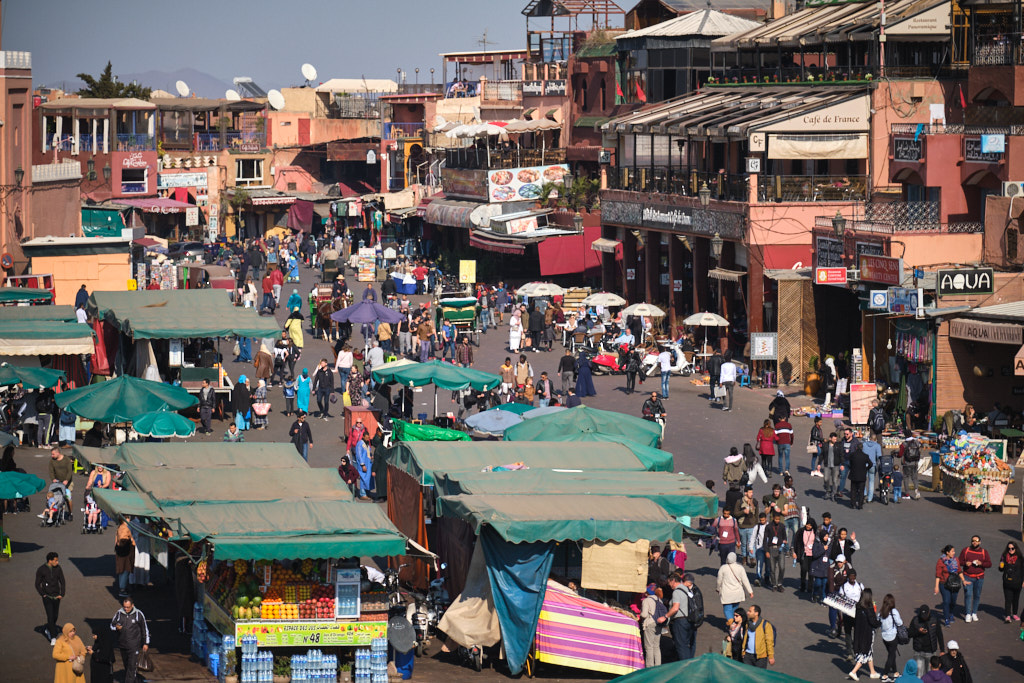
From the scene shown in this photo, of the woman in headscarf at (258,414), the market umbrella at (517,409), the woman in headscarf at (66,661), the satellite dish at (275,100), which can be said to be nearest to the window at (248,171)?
the satellite dish at (275,100)

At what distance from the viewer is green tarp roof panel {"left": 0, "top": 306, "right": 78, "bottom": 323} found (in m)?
35.3

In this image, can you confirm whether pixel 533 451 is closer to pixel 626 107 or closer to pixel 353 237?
pixel 626 107

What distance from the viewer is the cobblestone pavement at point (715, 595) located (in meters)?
18.4

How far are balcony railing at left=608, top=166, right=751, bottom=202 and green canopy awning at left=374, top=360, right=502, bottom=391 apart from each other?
13676mm

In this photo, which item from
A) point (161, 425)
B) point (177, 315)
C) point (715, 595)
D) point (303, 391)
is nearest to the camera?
point (715, 595)

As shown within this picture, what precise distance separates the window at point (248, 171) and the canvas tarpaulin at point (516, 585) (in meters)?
70.1

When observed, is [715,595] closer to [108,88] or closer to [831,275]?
[831,275]

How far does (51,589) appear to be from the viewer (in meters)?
19.0

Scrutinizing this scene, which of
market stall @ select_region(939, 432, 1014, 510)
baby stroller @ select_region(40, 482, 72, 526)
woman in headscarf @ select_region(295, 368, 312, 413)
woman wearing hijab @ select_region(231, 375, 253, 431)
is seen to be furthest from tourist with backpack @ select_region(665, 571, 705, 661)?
woman in headscarf @ select_region(295, 368, 312, 413)

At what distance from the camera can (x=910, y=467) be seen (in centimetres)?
2669

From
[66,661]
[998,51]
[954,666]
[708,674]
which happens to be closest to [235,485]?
[66,661]

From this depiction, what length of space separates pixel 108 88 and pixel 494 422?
69227 mm

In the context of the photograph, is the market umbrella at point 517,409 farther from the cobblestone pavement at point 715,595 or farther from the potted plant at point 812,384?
the potted plant at point 812,384

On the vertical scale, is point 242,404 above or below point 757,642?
above
